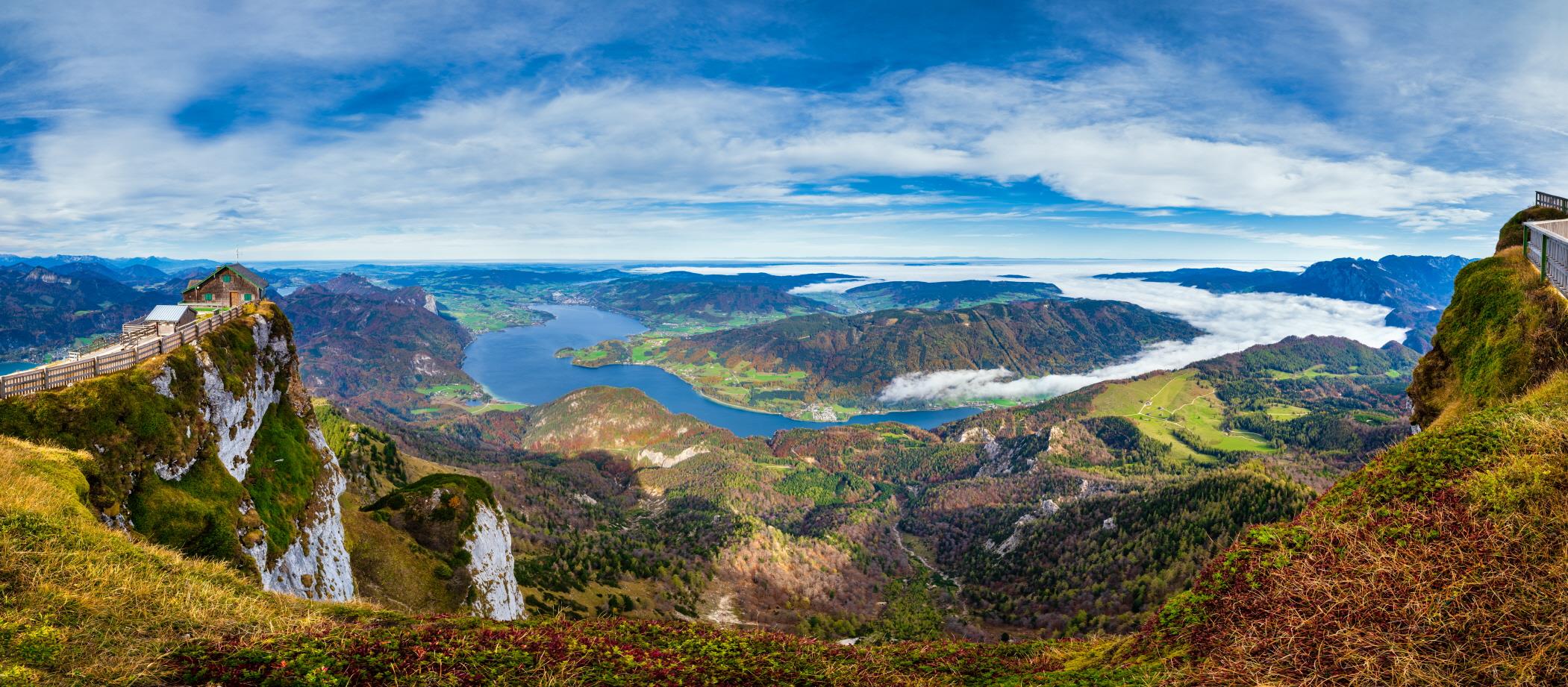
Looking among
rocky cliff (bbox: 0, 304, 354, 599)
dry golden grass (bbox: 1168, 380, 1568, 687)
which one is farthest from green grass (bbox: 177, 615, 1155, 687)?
rocky cliff (bbox: 0, 304, 354, 599)

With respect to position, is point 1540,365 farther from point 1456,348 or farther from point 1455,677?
point 1455,677

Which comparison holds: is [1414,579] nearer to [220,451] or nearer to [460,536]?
[220,451]

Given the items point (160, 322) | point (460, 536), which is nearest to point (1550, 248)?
point (160, 322)

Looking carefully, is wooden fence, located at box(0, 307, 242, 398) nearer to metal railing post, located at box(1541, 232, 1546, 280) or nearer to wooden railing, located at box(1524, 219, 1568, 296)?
wooden railing, located at box(1524, 219, 1568, 296)

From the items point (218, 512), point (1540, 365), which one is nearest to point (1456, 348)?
point (1540, 365)

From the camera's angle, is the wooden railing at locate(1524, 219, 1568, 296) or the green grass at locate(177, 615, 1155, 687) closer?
the green grass at locate(177, 615, 1155, 687)

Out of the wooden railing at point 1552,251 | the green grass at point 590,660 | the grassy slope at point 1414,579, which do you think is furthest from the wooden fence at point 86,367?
the wooden railing at point 1552,251
